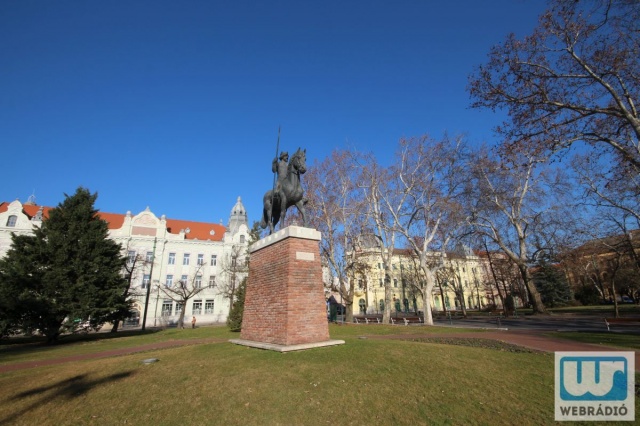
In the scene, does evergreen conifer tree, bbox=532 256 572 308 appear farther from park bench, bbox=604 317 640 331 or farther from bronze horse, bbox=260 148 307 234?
bronze horse, bbox=260 148 307 234

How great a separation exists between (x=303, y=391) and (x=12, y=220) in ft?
175

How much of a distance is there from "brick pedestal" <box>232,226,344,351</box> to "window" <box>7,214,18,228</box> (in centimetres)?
4778

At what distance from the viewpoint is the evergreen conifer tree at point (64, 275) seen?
20.9 meters

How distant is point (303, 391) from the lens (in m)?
5.80

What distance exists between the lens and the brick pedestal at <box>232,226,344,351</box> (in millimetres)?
9141

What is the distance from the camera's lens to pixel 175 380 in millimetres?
6977

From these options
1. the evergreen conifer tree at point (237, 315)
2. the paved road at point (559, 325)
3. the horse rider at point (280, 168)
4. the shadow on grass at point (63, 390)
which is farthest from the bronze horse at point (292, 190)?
the paved road at point (559, 325)

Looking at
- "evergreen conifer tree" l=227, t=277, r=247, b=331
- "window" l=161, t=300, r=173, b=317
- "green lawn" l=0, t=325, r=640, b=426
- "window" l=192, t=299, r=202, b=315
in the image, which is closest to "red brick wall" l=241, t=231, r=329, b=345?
"green lawn" l=0, t=325, r=640, b=426

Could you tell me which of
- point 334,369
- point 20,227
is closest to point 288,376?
point 334,369

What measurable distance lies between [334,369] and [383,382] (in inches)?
47.5

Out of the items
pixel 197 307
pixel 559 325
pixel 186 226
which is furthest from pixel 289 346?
pixel 186 226

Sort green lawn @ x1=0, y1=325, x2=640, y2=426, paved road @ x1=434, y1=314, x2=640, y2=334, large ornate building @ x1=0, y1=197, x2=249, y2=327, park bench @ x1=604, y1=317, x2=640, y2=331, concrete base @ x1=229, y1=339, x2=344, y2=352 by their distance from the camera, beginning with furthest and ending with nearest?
large ornate building @ x1=0, y1=197, x2=249, y2=327
paved road @ x1=434, y1=314, x2=640, y2=334
park bench @ x1=604, y1=317, x2=640, y2=331
concrete base @ x1=229, y1=339, x2=344, y2=352
green lawn @ x1=0, y1=325, x2=640, y2=426

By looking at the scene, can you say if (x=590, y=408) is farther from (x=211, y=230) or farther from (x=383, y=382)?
(x=211, y=230)

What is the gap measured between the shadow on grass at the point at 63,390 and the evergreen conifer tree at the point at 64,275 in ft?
58.1
